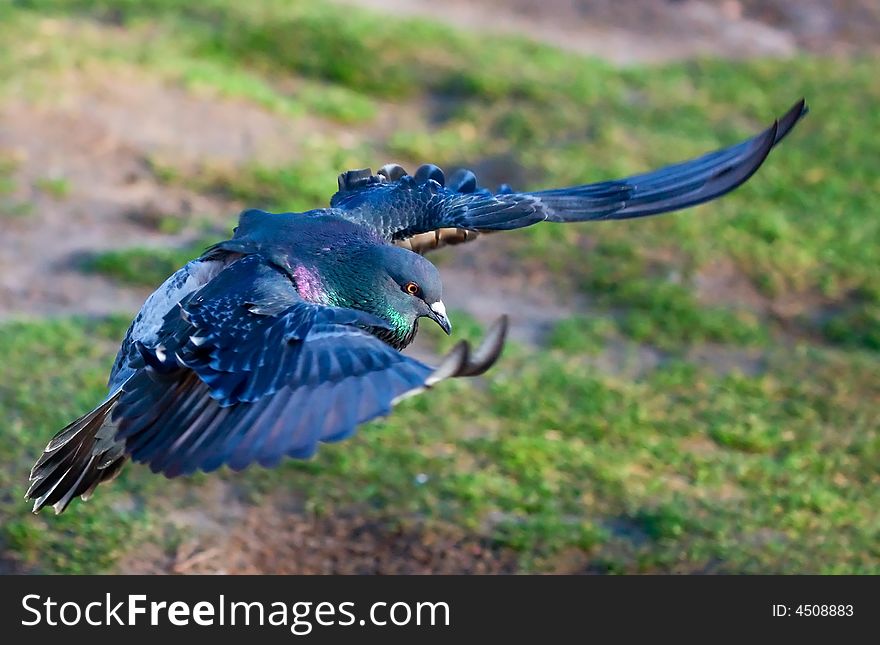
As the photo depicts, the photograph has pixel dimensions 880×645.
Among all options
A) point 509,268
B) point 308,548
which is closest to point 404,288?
point 308,548

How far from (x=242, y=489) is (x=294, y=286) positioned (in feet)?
4.77

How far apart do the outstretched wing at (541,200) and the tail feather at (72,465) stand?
42.3 inches

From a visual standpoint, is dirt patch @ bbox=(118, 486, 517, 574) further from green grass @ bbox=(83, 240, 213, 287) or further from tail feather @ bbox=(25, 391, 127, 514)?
green grass @ bbox=(83, 240, 213, 287)

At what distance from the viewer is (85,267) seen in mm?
6652

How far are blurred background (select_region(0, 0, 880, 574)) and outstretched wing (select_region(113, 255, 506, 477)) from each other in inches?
46.6

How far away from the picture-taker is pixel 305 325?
359cm

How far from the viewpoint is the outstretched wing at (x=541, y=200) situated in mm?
4203

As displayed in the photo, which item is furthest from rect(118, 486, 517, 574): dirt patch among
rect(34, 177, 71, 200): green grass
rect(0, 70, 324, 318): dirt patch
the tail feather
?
rect(34, 177, 71, 200): green grass

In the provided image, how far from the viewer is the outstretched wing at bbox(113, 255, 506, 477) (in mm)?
3314

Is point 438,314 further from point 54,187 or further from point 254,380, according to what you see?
point 54,187

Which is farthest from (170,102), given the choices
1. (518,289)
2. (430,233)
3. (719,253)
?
(430,233)

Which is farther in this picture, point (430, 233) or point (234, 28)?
point (234, 28)
